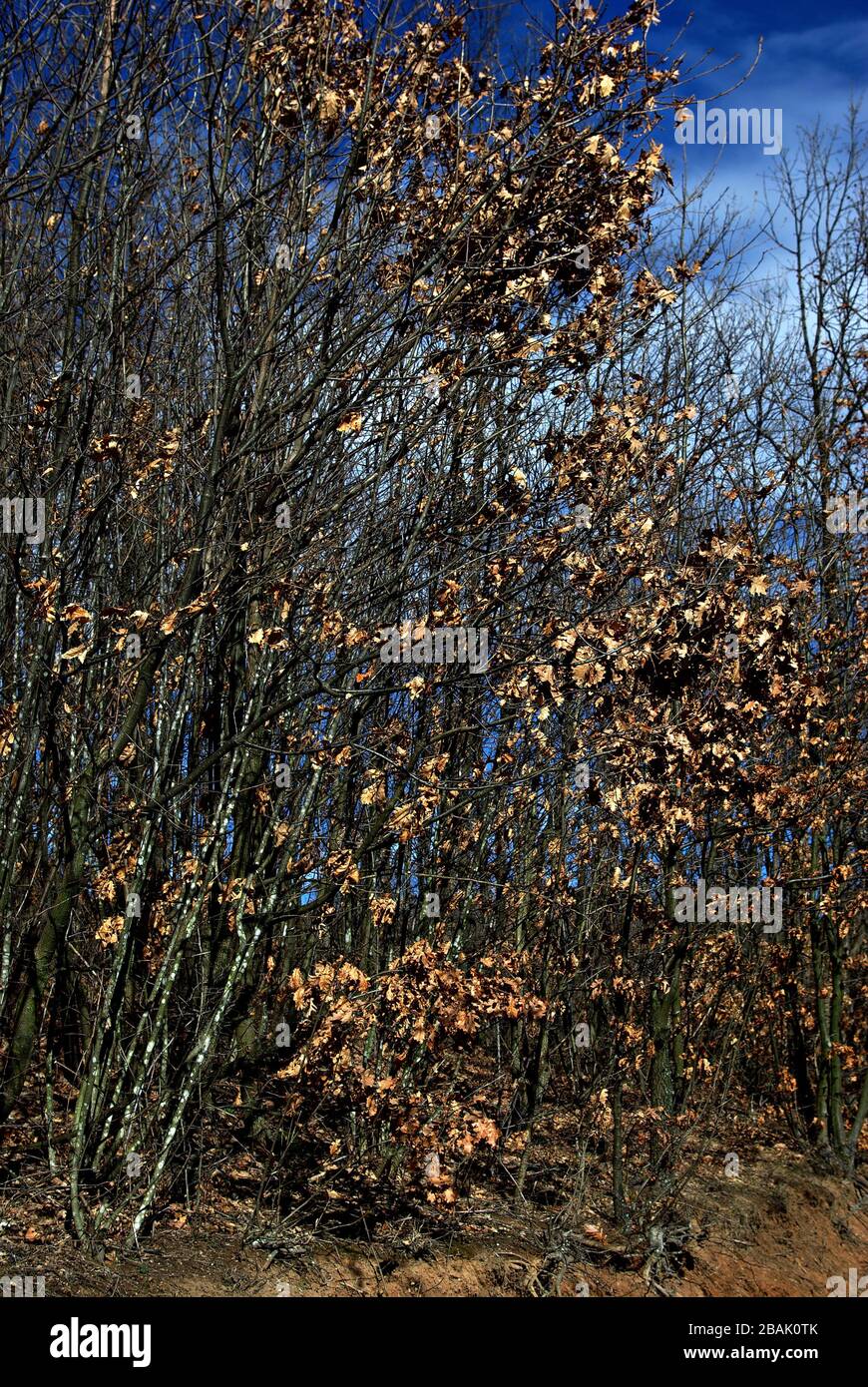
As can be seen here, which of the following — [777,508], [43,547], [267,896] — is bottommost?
[267,896]

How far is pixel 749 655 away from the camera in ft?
24.2

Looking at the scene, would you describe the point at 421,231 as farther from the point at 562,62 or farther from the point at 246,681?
the point at 246,681

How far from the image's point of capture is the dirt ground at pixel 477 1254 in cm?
618

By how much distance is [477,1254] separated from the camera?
25.5 ft

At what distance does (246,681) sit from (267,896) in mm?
1570

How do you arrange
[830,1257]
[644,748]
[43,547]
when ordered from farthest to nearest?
1. [830,1257]
2. [644,748]
3. [43,547]

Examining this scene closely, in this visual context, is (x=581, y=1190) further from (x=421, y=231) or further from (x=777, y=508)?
(x=777, y=508)

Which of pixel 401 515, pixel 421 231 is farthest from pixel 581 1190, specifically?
pixel 421 231

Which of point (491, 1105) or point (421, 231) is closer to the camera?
point (421, 231)

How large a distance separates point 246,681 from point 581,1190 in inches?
171

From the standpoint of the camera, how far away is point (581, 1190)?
25.6ft

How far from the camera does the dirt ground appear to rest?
6.18 meters

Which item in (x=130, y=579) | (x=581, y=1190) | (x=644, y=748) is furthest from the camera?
(x=130, y=579)

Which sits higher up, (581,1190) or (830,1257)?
(581,1190)
